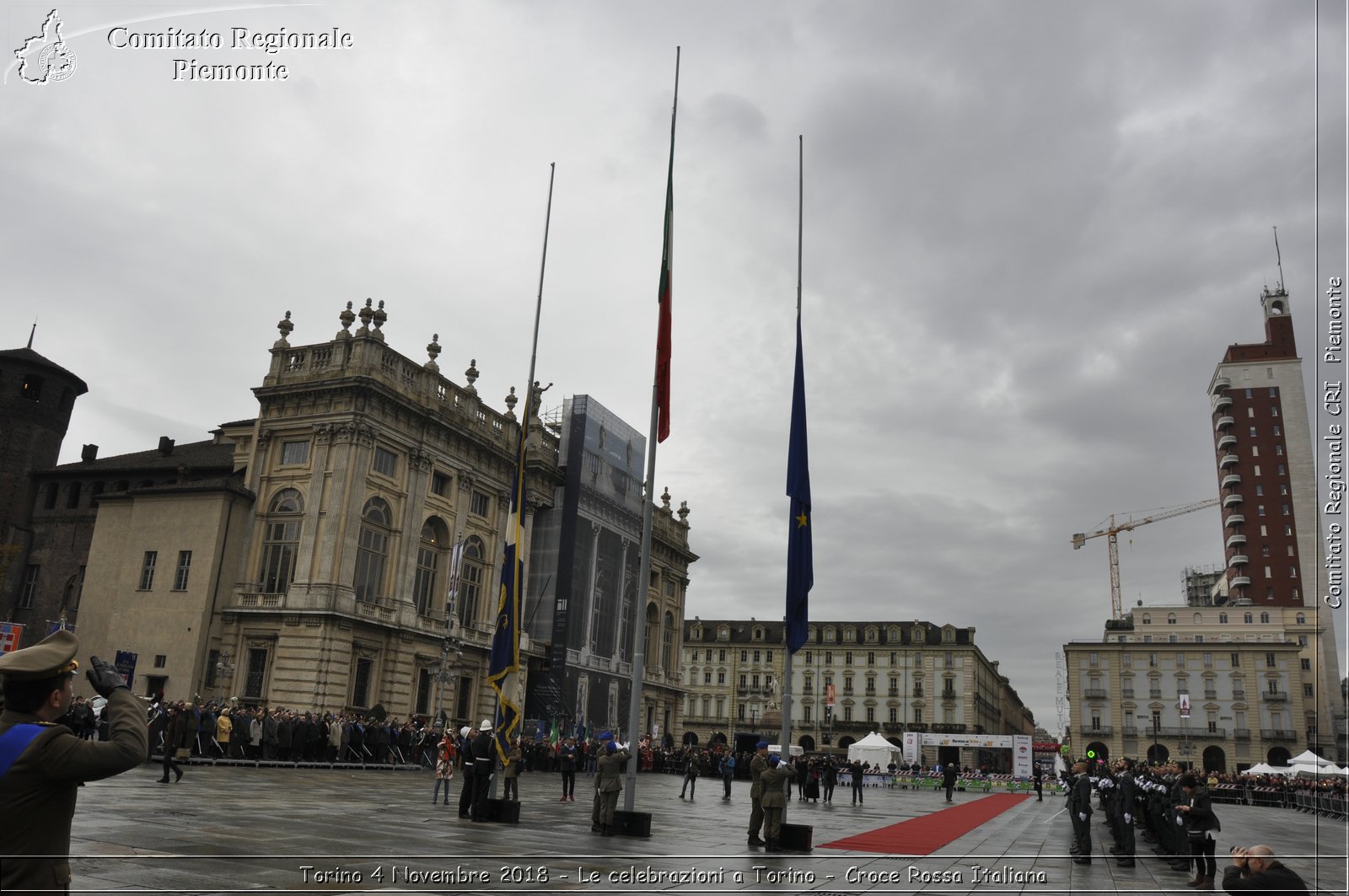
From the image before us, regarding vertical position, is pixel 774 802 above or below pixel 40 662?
below

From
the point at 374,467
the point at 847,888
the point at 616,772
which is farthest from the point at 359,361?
the point at 847,888

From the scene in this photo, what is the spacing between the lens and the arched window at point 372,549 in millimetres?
40312

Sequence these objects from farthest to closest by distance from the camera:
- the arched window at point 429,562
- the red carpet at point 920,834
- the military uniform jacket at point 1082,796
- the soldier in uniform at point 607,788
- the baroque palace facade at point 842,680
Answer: the baroque palace facade at point 842,680 → the arched window at point 429,562 → the red carpet at point 920,834 → the military uniform jacket at point 1082,796 → the soldier in uniform at point 607,788

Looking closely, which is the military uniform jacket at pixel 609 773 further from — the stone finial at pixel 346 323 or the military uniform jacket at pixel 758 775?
the stone finial at pixel 346 323

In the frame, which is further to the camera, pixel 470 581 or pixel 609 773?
pixel 470 581

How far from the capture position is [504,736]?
57.0 feet

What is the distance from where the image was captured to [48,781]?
3.77 meters

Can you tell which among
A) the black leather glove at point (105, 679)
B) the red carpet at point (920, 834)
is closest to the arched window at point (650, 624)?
the red carpet at point (920, 834)

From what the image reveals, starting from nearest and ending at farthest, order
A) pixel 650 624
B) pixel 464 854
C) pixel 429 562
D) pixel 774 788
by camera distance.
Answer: pixel 464 854 < pixel 774 788 < pixel 429 562 < pixel 650 624

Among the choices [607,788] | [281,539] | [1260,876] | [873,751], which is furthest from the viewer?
[873,751]

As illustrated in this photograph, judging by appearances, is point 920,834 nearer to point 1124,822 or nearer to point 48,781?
point 1124,822

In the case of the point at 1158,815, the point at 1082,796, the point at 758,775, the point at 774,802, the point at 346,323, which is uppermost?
the point at 346,323

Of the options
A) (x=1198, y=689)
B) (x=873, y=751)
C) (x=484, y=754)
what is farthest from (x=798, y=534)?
(x=1198, y=689)

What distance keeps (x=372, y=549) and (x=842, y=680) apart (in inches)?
3343
